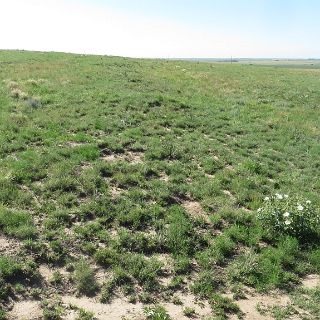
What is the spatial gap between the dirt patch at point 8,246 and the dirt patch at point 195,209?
17.9 feet

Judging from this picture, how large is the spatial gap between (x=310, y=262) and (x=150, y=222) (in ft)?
15.4

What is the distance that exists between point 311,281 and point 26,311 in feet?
23.0

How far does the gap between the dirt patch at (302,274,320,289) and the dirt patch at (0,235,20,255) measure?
740 cm

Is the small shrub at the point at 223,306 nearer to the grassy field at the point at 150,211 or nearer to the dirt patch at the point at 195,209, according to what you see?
the grassy field at the point at 150,211

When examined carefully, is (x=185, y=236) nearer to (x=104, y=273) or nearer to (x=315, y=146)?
Result: (x=104, y=273)

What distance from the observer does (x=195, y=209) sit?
14.0 meters

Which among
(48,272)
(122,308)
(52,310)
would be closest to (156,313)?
(122,308)

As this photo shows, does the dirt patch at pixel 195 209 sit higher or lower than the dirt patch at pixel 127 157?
lower

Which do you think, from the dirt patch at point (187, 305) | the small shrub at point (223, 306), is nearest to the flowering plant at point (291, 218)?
the small shrub at point (223, 306)

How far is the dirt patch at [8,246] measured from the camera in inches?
420

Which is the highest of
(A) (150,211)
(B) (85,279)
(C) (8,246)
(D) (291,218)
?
(D) (291,218)

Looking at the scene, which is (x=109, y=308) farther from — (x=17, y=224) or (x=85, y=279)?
(x=17, y=224)

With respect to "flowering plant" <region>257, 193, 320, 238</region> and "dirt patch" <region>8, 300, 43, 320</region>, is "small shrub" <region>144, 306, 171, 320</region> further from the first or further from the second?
"flowering plant" <region>257, 193, 320, 238</region>

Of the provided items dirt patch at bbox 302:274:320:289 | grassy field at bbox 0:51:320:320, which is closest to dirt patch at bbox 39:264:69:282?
grassy field at bbox 0:51:320:320
